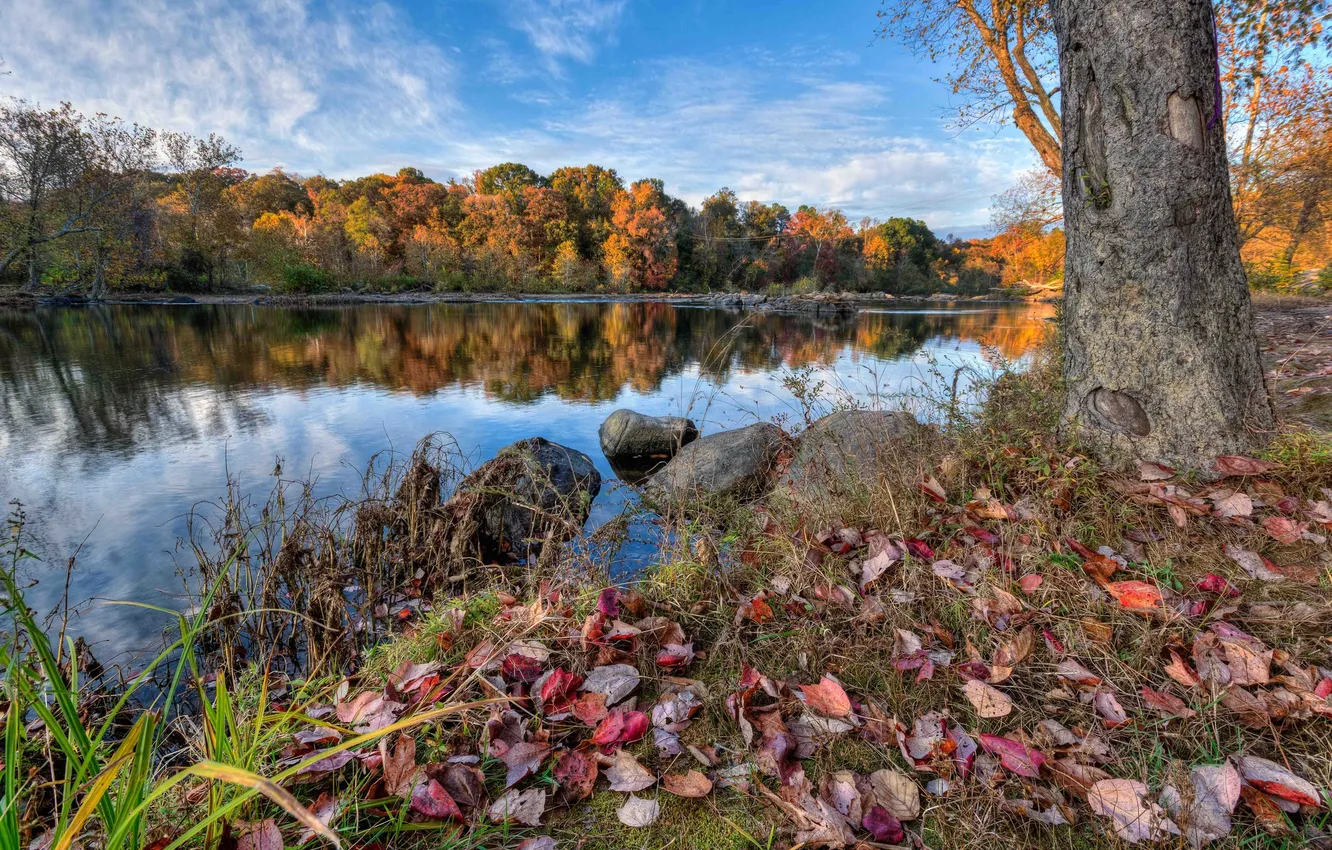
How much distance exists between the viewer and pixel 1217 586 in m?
2.07

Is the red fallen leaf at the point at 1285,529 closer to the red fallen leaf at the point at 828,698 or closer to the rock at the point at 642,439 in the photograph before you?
the red fallen leaf at the point at 828,698

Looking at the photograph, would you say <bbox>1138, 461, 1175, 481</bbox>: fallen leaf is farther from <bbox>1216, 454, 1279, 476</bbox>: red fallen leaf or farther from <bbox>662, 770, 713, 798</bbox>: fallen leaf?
<bbox>662, 770, 713, 798</bbox>: fallen leaf

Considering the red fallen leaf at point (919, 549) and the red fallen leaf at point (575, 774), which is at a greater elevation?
the red fallen leaf at point (919, 549)

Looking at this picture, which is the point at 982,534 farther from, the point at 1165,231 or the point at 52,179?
the point at 52,179

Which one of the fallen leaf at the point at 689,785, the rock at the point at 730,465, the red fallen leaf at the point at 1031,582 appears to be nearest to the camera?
the fallen leaf at the point at 689,785

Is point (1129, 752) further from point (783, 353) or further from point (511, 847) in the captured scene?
point (783, 353)

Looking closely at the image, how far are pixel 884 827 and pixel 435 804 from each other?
110 centimetres

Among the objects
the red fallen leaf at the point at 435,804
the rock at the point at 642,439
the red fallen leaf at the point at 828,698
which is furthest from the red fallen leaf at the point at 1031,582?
the rock at the point at 642,439

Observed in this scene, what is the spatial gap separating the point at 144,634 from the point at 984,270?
3061 inches

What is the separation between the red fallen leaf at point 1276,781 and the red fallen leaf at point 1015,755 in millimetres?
445

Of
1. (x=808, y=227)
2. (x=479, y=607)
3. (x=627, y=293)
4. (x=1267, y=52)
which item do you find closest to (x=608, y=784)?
(x=479, y=607)

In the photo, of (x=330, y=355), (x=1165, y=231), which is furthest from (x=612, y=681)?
Result: (x=330, y=355)

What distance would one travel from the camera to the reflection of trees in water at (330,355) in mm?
9031

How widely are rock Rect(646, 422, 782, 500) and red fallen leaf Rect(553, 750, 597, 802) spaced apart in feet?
10.9
